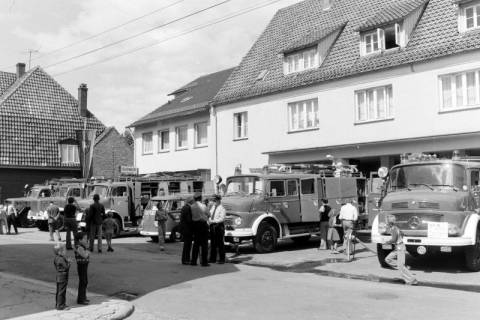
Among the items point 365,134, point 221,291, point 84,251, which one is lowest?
point 221,291

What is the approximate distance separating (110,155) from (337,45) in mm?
22050

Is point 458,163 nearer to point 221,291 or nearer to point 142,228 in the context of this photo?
point 221,291

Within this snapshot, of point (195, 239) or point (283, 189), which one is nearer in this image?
point (195, 239)

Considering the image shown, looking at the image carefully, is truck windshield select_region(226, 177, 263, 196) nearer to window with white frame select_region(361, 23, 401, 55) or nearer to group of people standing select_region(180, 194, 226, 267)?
group of people standing select_region(180, 194, 226, 267)

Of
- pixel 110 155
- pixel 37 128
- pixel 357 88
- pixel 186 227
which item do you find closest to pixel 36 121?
pixel 37 128

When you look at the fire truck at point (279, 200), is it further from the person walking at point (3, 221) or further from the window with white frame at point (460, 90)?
the person walking at point (3, 221)

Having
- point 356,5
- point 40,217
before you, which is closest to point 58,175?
point 40,217

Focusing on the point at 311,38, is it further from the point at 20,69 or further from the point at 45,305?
the point at 20,69

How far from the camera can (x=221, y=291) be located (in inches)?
398

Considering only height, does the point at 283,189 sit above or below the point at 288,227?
above

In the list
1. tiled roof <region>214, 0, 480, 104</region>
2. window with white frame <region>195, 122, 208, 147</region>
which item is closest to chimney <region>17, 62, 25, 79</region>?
window with white frame <region>195, 122, 208, 147</region>

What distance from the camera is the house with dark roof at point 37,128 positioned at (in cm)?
3653

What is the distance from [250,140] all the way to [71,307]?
18444 millimetres

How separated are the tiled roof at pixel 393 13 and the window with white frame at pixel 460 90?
3.44 metres
